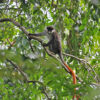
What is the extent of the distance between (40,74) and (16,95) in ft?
1.70

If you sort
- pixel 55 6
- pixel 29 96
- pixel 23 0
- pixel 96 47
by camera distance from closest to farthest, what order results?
pixel 29 96, pixel 23 0, pixel 96 47, pixel 55 6

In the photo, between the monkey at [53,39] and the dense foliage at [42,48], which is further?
the monkey at [53,39]

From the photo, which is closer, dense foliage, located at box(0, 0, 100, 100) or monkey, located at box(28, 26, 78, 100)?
dense foliage, located at box(0, 0, 100, 100)

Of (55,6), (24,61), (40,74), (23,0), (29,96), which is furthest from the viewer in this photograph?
(55,6)

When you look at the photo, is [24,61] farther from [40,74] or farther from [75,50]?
[75,50]

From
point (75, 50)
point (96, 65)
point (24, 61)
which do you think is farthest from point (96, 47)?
point (24, 61)

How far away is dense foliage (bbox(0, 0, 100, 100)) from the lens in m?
2.42

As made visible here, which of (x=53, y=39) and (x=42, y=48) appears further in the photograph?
(x=53, y=39)

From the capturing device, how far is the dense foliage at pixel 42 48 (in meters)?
2.42

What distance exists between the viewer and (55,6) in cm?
382

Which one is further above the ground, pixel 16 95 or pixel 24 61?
pixel 24 61

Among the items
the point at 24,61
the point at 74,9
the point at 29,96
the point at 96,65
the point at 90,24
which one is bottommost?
the point at 29,96

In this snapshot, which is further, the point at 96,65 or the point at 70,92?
the point at 96,65

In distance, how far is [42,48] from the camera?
3139 mm
